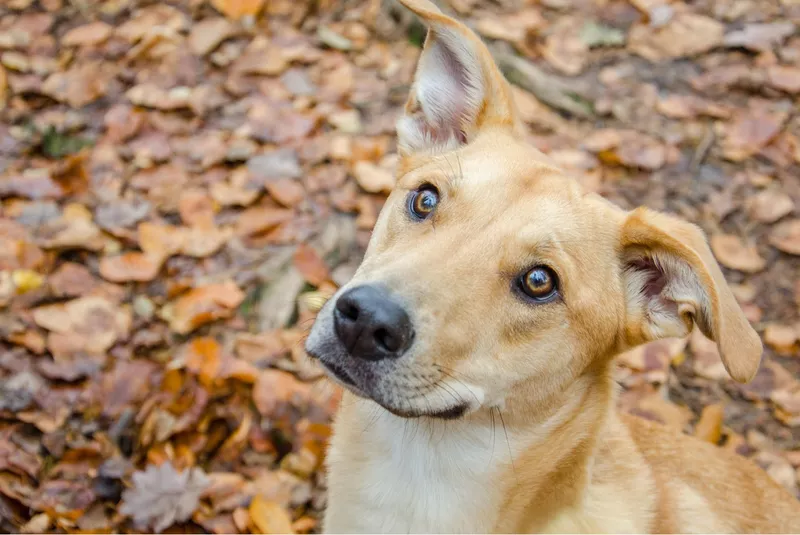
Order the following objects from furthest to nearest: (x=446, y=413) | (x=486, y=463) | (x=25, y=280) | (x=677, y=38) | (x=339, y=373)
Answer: (x=677, y=38) < (x=25, y=280) < (x=486, y=463) < (x=446, y=413) < (x=339, y=373)

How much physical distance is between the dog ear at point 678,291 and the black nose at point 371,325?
113 centimetres

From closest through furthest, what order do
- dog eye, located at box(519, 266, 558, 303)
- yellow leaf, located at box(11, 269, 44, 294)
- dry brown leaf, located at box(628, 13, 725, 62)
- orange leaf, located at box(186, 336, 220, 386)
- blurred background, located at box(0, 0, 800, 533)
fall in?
dog eye, located at box(519, 266, 558, 303), blurred background, located at box(0, 0, 800, 533), orange leaf, located at box(186, 336, 220, 386), yellow leaf, located at box(11, 269, 44, 294), dry brown leaf, located at box(628, 13, 725, 62)

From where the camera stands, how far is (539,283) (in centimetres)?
316

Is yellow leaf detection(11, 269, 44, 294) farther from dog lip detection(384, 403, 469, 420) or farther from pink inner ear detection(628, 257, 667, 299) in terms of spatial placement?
pink inner ear detection(628, 257, 667, 299)

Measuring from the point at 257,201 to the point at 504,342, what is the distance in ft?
10.4

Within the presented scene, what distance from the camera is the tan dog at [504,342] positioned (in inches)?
114

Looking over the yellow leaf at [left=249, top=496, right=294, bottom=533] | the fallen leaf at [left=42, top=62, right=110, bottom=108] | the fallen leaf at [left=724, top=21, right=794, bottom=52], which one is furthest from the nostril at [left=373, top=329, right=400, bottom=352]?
the fallen leaf at [left=724, top=21, right=794, bottom=52]

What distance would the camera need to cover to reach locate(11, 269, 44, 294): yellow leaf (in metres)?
4.79

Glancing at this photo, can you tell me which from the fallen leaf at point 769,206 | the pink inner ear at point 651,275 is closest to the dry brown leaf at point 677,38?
the fallen leaf at point 769,206

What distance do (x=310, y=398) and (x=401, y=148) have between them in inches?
66.8

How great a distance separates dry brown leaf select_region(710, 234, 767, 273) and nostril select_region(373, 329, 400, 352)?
3840mm

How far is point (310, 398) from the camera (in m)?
4.71

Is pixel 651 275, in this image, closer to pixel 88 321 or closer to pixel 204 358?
pixel 204 358

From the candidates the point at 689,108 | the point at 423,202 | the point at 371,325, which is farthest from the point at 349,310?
the point at 689,108
